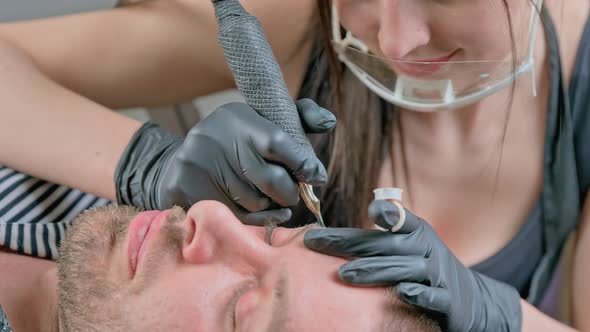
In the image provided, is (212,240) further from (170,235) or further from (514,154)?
(514,154)

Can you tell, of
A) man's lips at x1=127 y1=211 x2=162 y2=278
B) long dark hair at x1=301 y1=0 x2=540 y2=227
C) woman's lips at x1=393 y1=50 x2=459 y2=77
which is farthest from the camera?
long dark hair at x1=301 y1=0 x2=540 y2=227

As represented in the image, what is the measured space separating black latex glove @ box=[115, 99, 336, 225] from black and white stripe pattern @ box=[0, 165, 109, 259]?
226 mm

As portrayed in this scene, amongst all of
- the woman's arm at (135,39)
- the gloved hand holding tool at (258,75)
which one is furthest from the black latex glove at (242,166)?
the woman's arm at (135,39)

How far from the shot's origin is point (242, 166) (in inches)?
38.0

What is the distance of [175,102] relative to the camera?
61.6 inches

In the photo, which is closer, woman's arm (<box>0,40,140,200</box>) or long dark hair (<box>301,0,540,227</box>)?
woman's arm (<box>0,40,140,200</box>)

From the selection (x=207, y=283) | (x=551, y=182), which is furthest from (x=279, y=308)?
(x=551, y=182)

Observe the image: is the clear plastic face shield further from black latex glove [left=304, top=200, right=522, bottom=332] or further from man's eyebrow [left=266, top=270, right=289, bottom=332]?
man's eyebrow [left=266, top=270, right=289, bottom=332]

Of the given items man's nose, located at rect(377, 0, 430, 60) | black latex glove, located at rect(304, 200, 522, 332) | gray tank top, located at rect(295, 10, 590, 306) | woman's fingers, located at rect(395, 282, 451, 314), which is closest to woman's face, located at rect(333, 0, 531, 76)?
man's nose, located at rect(377, 0, 430, 60)

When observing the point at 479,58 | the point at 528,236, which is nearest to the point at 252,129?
the point at 479,58

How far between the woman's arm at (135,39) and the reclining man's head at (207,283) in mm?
575

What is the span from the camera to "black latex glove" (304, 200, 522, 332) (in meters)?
0.84

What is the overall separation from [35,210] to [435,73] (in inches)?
35.5

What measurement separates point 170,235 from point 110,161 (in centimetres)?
39
